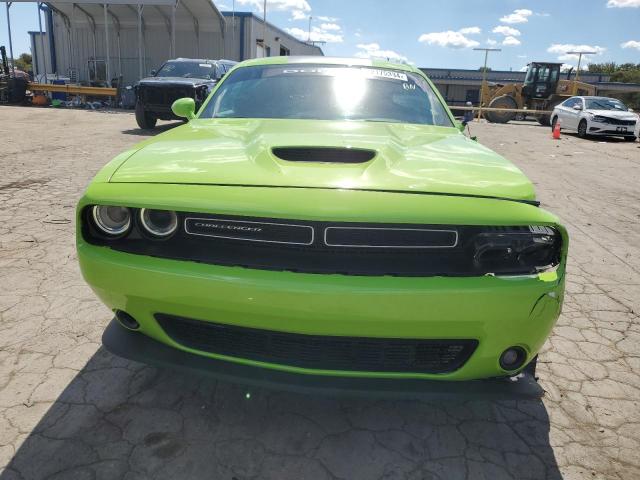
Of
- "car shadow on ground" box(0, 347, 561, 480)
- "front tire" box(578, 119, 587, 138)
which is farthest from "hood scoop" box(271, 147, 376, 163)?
"front tire" box(578, 119, 587, 138)

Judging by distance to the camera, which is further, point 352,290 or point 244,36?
point 244,36

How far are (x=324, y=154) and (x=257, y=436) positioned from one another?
118 cm

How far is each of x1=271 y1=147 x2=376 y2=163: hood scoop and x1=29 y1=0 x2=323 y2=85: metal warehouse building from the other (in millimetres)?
25174

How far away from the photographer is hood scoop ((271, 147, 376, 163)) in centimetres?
195

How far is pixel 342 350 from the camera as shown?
5.69ft

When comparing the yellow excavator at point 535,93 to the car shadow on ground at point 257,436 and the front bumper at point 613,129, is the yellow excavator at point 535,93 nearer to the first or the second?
the front bumper at point 613,129

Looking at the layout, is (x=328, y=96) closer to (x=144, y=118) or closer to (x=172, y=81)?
(x=172, y=81)

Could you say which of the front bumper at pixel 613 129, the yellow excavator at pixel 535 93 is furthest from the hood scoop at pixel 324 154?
the yellow excavator at pixel 535 93

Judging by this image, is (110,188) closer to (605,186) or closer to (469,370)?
(469,370)

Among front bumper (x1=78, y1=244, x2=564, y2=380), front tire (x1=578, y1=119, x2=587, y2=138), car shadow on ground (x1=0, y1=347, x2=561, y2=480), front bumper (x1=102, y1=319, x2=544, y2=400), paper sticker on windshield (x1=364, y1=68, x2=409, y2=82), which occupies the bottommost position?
car shadow on ground (x1=0, y1=347, x2=561, y2=480)

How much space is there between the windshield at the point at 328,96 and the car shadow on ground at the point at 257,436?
5.36ft

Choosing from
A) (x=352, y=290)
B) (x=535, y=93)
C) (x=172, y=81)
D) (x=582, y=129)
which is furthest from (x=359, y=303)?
(x=535, y=93)

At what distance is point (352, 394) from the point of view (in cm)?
170

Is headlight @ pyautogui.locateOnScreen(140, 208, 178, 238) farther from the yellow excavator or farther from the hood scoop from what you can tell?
the yellow excavator
